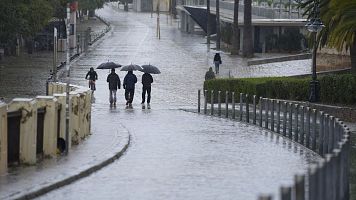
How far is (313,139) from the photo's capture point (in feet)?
79.3

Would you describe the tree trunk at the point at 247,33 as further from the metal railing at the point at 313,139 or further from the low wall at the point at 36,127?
the low wall at the point at 36,127

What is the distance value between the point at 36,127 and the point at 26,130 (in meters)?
0.50

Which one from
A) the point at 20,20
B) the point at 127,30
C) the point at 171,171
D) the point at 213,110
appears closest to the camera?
the point at 171,171

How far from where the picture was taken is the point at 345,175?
16.2m

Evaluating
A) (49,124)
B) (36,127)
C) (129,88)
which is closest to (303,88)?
(129,88)

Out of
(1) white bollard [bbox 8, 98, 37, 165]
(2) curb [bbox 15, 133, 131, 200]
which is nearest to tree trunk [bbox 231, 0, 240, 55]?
(2) curb [bbox 15, 133, 131, 200]

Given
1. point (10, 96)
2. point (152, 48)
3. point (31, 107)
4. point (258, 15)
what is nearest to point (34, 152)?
point (31, 107)

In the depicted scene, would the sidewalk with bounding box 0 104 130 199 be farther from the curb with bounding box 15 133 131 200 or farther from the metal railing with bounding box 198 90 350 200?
the metal railing with bounding box 198 90 350 200

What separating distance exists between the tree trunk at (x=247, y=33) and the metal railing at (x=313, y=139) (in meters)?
41.6

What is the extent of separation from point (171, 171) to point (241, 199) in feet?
11.5

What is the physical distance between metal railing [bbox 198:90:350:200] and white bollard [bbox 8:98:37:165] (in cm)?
498

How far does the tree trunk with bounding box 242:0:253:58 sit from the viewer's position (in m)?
79.1

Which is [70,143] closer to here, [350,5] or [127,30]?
[350,5]

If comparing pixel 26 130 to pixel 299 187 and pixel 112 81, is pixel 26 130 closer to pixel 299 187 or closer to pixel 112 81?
pixel 299 187
